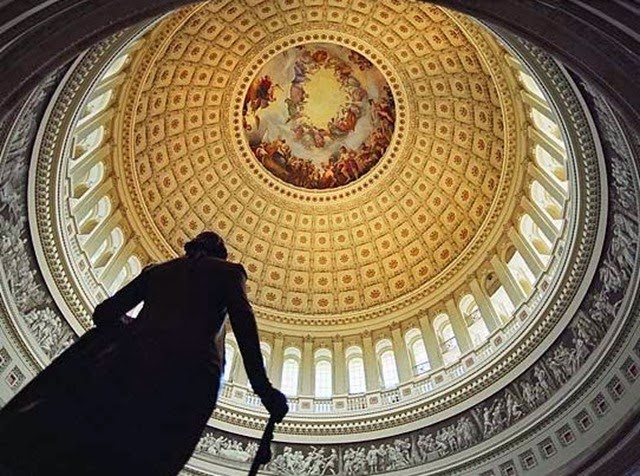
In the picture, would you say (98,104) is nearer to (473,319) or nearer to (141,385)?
(473,319)

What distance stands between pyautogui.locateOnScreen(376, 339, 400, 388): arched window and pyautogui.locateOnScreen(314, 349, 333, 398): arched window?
1668mm

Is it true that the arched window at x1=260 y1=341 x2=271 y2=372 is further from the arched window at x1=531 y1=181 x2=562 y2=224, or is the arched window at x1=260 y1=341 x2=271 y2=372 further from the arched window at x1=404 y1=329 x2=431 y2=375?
the arched window at x1=531 y1=181 x2=562 y2=224

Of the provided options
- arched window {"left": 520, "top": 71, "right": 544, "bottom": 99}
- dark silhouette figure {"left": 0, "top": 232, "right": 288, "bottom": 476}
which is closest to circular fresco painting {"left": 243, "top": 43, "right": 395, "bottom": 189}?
arched window {"left": 520, "top": 71, "right": 544, "bottom": 99}

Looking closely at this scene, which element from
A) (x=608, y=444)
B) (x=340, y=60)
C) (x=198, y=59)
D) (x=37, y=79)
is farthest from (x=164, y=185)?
(x=608, y=444)

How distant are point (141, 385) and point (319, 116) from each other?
23.2 m

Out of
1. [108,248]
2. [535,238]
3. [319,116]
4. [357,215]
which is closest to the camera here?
[535,238]

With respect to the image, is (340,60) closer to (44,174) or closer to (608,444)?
(44,174)

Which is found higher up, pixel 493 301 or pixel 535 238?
pixel 535 238

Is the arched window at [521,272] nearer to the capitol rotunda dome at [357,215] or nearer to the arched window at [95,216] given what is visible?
the capitol rotunda dome at [357,215]

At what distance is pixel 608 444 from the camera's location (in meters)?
12.4

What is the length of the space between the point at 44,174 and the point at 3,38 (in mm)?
7373

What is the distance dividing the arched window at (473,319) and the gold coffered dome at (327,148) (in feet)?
3.92

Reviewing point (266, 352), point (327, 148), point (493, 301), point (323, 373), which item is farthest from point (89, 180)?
point (493, 301)

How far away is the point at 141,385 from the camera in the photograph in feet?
14.4
